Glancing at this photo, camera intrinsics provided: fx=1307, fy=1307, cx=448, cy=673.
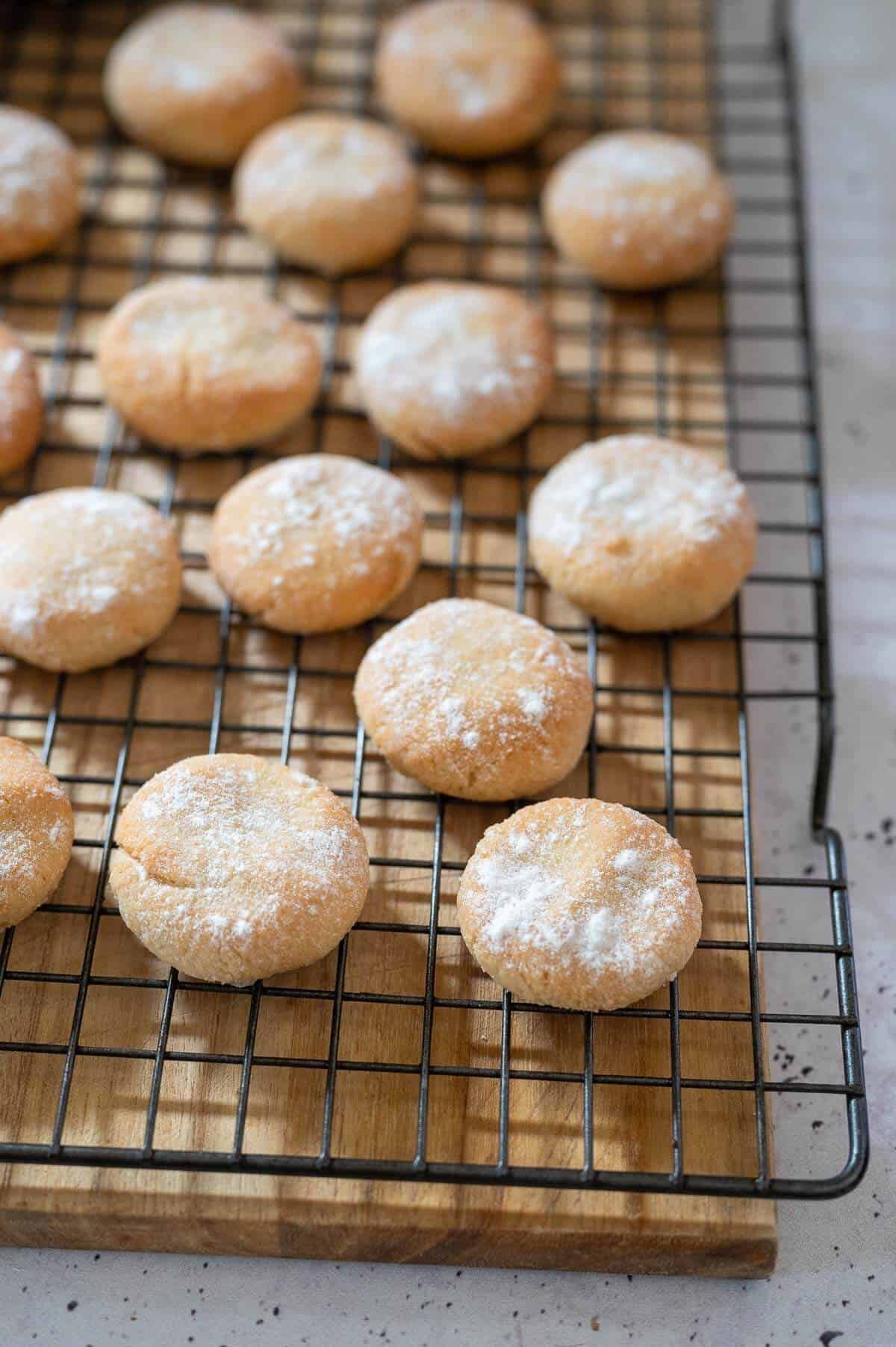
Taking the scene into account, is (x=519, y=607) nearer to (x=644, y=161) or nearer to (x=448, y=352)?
(x=448, y=352)

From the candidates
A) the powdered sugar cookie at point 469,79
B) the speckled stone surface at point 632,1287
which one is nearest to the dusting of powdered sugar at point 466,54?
the powdered sugar cookie at point 469,79

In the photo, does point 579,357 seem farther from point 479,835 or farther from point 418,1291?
point 418,1291

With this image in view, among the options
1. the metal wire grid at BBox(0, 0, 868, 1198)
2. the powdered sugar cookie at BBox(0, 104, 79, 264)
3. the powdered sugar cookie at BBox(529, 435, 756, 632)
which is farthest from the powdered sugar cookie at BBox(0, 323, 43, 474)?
the powdered sugar cookie at BBox(529, 435, 756, 632)

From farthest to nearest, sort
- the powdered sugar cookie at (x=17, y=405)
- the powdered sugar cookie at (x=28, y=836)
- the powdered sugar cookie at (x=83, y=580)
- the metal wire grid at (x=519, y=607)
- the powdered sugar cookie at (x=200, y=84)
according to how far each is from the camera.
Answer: the powdered sugar cookie at (x=200, y=84) < the powdered sugar cookie at (x=17, y=405) < the powdered sugar cookie at (x=83, y=580) < the powdered sugar cookie at (x=28, y=836) < the metal wire grid at (x=519, y=607)

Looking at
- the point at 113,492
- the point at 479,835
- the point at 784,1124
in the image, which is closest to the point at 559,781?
the point at 479,835

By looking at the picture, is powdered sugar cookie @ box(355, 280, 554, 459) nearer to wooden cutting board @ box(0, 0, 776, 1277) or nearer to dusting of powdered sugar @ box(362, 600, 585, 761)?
wooden cutting board @ box(0, 0, 776, 1277)

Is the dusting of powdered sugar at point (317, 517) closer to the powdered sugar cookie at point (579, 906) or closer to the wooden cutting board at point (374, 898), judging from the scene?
the wooden cutting board at point (374, 898)

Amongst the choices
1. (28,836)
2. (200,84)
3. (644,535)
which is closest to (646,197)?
(644,535)
